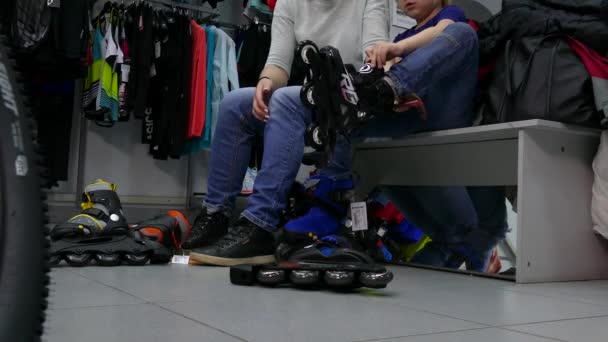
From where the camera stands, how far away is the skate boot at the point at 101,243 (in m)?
1.39

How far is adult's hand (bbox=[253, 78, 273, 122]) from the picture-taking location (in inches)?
62.2

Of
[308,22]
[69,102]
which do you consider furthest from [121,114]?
[308,22]

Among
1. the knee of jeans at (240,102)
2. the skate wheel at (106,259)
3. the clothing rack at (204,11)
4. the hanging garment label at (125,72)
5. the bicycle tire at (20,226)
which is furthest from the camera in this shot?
the clothing rack at (204,11)

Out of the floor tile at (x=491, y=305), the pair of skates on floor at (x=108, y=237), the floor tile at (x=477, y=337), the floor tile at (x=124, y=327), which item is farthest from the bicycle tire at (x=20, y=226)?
the pair of skates on floor at (x=108, y=237)

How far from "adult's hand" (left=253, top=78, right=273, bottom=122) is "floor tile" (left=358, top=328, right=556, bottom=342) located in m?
0.90

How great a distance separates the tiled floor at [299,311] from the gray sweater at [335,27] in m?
0.78

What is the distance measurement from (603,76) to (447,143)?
464 mm

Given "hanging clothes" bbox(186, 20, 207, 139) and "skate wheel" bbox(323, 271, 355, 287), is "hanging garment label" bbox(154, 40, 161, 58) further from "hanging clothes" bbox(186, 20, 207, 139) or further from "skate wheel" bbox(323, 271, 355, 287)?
"skate wheel" bbox(323, 271, 355, 287)

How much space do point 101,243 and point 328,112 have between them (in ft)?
2.19

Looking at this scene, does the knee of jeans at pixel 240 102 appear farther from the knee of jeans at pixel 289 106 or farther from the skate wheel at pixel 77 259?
the skate wheel at pixel 77 259

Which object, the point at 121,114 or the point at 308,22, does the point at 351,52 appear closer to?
the point at 308,22

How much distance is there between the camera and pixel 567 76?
1.50 meters

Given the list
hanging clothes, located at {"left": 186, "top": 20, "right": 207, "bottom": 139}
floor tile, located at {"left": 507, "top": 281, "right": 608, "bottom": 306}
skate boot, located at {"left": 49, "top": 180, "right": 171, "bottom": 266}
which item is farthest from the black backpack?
hanging clothes, located at {"left": 186, "top": 20, "right": 207, "bottom": 139}

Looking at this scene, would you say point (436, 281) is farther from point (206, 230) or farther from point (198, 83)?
point (198, 83)
